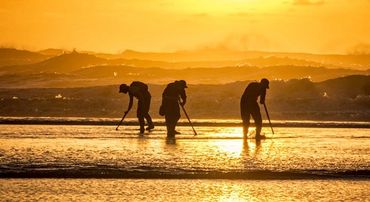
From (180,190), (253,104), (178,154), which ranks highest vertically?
(253,104)

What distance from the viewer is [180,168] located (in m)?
17.4

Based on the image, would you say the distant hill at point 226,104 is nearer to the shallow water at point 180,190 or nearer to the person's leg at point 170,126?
the person's leg at point 170,126

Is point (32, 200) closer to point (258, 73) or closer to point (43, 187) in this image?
point (43, 187)

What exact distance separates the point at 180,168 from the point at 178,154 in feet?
9.90

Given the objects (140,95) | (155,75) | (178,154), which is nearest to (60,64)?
(155,75)

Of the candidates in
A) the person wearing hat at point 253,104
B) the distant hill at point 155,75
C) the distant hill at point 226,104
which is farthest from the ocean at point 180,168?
the distant hill at point 155,75

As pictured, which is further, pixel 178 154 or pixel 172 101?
pixel 172 101

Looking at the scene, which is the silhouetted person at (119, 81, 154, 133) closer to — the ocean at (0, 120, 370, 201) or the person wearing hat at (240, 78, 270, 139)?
the ocean at (0, 120, 370, 201)

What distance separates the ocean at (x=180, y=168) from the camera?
14.4m

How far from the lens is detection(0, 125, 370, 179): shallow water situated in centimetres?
1689

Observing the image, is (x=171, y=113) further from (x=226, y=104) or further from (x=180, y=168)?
(x=226, y=104)

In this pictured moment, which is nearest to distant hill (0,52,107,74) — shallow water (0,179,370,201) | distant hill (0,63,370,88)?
distant hill (0,63,370,88)

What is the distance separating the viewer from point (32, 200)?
13484mm

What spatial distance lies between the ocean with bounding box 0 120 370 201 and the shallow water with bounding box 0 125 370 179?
0.02 meters
